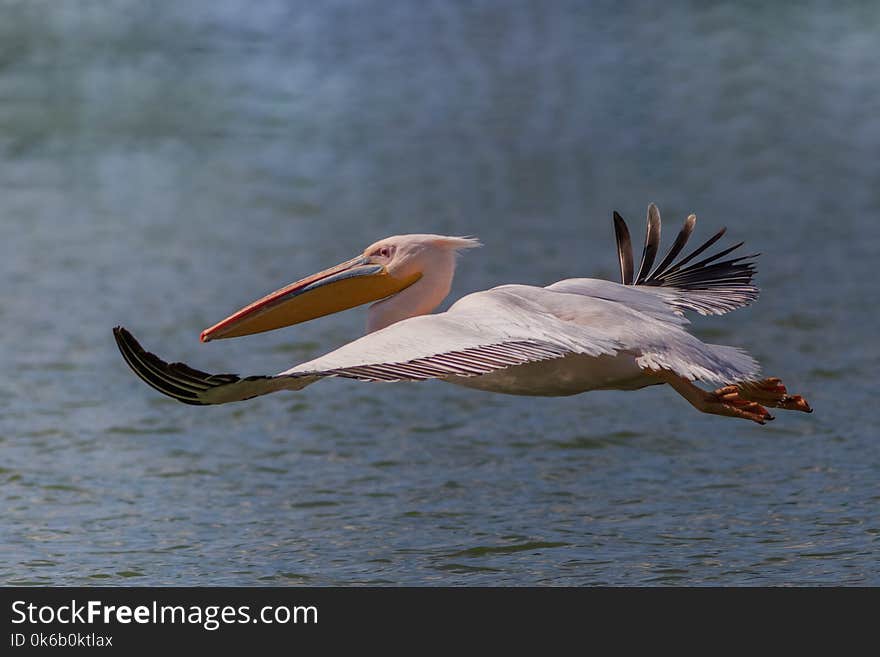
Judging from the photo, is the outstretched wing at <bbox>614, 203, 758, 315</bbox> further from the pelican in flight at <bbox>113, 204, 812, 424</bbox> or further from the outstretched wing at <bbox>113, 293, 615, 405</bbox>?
the outstretched wing at <bbox>113, 293, 615, 405</bbox>

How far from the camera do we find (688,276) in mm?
6961

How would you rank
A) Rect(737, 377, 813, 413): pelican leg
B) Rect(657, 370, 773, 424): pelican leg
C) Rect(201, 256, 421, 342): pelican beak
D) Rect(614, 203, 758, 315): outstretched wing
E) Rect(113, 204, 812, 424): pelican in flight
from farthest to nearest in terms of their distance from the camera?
Rect(614, 203, 758, 315): outstretched wing < Rect(201, 256, 421, 342): pelican beak < Rect(737, 377, 813, 413): pelican leg < Rect(657, 370, 773, 424): pelican leg < Rect(113, 204, 812, 424): pelican in flight

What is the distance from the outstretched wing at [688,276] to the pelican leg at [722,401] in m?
0.90

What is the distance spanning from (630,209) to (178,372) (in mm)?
15730

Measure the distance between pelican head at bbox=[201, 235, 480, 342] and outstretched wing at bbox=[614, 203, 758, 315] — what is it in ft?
3.25

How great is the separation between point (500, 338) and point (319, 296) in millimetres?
1285

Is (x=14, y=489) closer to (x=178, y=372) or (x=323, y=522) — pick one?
Answer: (x=323, y=522)

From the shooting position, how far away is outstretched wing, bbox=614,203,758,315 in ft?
21.6

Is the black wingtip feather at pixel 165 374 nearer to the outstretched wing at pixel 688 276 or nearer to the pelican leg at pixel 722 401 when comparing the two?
the pelican leg at pixel 722 401

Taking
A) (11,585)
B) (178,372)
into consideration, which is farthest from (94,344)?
(178,372)

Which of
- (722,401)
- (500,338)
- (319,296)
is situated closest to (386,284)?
(319,296)

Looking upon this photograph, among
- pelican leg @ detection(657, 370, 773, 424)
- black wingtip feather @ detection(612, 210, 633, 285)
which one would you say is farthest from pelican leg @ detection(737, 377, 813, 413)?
black wingtip feather @ detection(612, 210, 633, 285)

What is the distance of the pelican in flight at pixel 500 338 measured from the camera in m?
4.56

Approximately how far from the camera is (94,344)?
13234 mm
